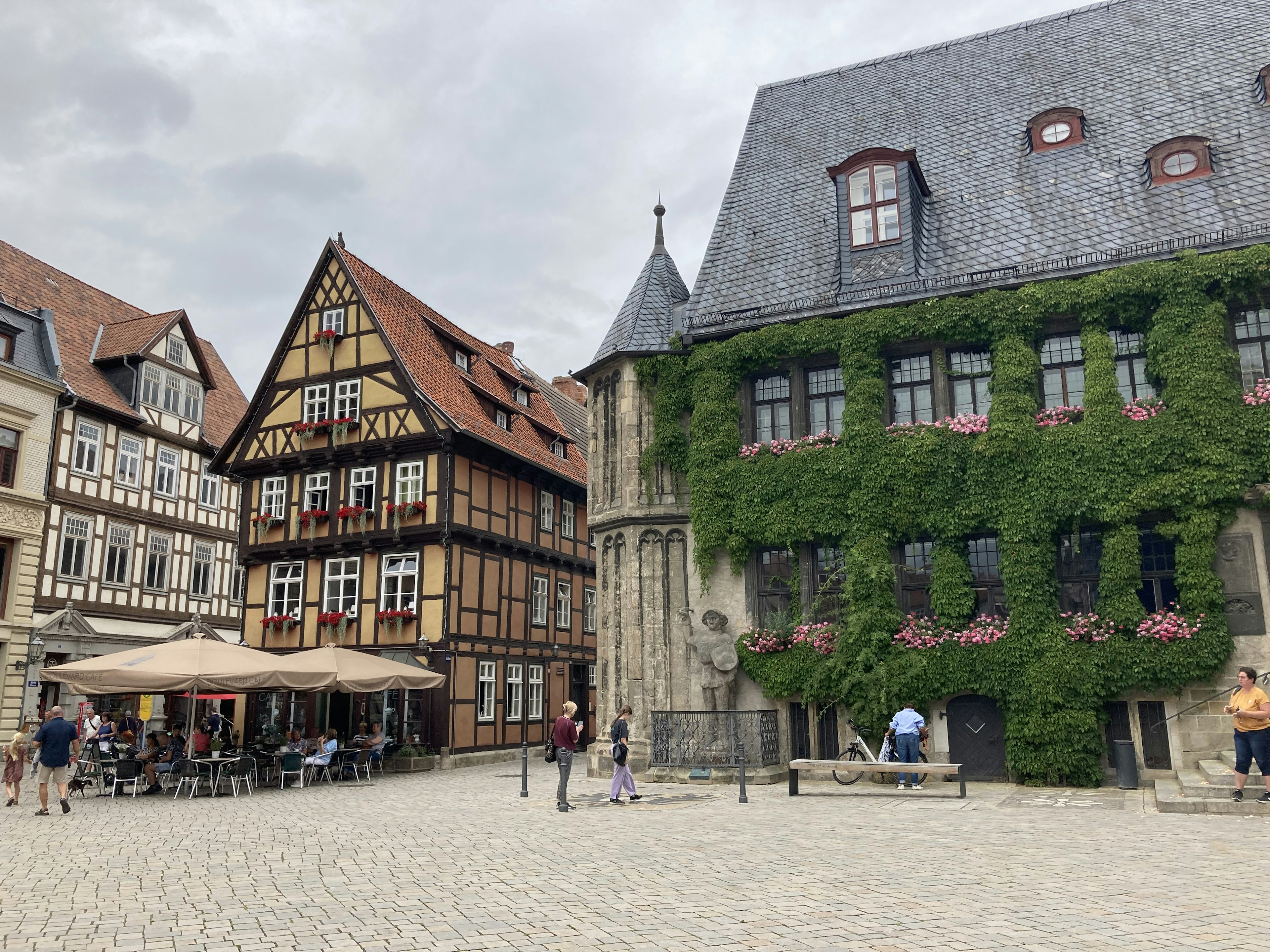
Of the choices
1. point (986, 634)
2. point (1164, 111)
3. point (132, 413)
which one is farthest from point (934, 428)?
point (132, 413)

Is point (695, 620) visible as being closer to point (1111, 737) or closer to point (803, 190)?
point (1111, 737)

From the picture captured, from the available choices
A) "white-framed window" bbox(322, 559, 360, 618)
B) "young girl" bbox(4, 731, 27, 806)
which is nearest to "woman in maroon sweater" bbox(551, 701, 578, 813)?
"young girl" bbox(4, 731, 27, 806)

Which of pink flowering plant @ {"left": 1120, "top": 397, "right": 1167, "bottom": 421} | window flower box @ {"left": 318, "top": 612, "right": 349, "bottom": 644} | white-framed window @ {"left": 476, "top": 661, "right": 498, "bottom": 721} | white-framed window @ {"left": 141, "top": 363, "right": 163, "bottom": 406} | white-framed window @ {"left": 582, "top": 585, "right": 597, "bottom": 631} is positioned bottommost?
white-framed window @ {"left": 476, "top": 661, "right": 498, "bottom": 721}

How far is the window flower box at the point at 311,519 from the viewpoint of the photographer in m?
27.5

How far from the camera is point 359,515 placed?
26.9 m

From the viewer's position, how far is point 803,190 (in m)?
→ 23.4

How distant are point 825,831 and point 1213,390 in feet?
34.5

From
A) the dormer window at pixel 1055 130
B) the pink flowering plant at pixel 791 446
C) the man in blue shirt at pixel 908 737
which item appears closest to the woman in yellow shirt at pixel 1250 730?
the man in blue shirt at pixel 908 737

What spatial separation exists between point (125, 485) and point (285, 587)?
7.04 meters

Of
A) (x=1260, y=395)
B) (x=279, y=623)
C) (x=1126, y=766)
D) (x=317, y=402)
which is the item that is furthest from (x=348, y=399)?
(x=1260, y=395)

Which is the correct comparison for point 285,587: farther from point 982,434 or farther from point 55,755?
point 982,434

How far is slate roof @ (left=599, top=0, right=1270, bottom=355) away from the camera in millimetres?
19156

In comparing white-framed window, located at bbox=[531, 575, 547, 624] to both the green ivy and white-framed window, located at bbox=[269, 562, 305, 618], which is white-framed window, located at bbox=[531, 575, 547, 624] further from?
the green ivy

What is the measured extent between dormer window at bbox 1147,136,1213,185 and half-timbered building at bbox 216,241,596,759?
1648cm
